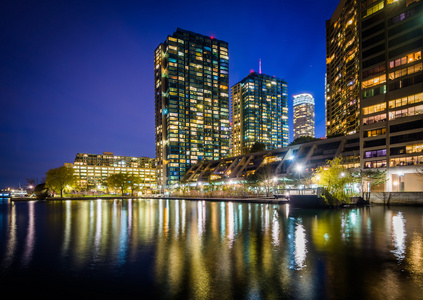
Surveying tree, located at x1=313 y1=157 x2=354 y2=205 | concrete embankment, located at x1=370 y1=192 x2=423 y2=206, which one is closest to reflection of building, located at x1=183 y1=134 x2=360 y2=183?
concrete embankment, located at x1=370 y1=192 x2=423 y2=206

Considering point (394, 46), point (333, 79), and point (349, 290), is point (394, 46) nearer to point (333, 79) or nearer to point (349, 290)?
point (349, 290)

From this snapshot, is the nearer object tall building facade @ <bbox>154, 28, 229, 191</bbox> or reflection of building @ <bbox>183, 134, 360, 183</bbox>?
reflection of building @ <bbox>183, 134, 360, 183</bbox>

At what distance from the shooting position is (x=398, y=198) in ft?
130

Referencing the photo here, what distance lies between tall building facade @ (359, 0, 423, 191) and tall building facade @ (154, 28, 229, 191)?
110m

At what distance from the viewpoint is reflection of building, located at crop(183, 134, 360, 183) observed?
67.7 meters

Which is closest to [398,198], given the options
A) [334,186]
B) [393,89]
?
[334,186]

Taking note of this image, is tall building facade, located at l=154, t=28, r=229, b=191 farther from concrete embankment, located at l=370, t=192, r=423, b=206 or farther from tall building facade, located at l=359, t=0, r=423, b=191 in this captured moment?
concrete embankment, located at l=370, t=192, r=423, b=206

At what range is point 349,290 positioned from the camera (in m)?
6.48

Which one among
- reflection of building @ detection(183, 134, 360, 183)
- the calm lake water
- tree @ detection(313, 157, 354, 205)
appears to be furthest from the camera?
reflection of building @ detection(183, 134, 360, 183)

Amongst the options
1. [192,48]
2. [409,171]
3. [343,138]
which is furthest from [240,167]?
[192,48]

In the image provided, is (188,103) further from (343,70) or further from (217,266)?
(217,266)

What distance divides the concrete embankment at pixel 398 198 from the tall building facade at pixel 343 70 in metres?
61.0

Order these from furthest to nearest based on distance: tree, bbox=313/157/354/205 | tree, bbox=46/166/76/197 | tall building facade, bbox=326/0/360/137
A: tall building facade, bbox=326/0/360/137 → tree, bbox=46/166/76/197 → tree, bbox=313/157/354/205

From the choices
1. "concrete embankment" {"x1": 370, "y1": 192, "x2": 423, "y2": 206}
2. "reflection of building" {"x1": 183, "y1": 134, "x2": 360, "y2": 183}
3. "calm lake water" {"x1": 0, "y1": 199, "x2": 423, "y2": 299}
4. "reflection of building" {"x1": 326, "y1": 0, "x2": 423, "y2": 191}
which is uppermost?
"reflection of building" {"x1": 326, "y1": 0, "x2": 423, "y2": 191}
